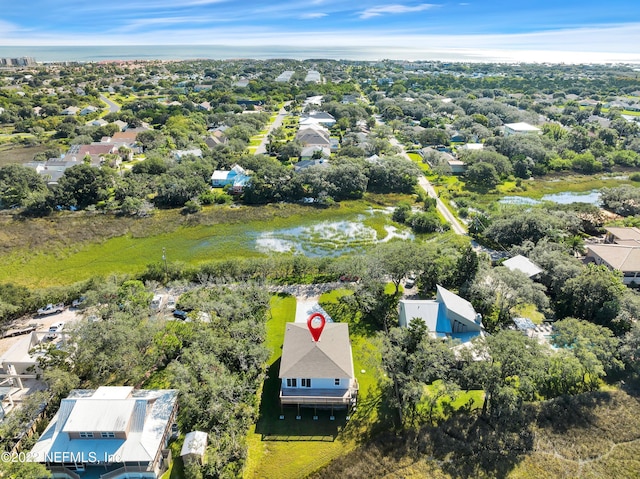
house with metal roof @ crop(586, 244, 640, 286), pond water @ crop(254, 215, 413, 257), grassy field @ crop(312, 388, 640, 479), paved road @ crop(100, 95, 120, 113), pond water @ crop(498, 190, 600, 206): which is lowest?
grassy field @ crop(312, 388, 640, 479)

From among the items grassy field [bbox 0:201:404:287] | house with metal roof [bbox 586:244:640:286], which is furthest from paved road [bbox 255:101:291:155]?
house with metal roof [bbox 586:244:640:286]

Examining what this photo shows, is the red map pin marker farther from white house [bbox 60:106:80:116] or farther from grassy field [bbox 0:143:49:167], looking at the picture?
white house [bbox 60:106:80:116]

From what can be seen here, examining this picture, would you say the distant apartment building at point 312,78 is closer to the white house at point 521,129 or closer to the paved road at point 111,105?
the paved road at point 111,105

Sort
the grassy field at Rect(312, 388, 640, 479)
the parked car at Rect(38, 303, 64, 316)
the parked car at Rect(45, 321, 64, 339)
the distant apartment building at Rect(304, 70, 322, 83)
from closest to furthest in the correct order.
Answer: the grassy field at Rect(312, 388, 640, 479), the parked car at Rect(45, 321, 64, 339), the parked car at Rect(38, 303, 64, 316), the distant apartment building at Rect(304, 70, 322, 83)

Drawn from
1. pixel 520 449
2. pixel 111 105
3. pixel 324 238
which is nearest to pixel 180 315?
pixel 324 238

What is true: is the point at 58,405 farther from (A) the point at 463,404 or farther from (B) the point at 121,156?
(B) the point at 121,156

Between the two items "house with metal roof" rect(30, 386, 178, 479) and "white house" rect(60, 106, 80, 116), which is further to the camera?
"white house" rect(60, 106, 80, 116)

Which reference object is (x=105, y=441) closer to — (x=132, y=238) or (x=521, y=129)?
(x=132, y=238)

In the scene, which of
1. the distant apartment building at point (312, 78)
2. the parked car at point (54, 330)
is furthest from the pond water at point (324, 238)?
the distant apartment building at point (312, 78)
